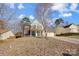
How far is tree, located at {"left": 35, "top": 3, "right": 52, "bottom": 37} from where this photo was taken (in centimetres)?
162

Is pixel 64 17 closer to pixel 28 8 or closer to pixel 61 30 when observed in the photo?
pixel 61 30

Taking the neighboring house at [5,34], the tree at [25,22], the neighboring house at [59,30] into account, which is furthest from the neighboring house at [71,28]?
the neighboring house at [5,34]

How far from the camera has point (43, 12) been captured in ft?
5.37

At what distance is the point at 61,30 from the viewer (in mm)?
1606

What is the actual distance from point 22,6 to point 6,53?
482 mm

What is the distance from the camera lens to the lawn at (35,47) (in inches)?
62.8

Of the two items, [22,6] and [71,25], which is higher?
[22,6]

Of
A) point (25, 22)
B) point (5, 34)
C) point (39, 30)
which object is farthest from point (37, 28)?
point (5, 34)

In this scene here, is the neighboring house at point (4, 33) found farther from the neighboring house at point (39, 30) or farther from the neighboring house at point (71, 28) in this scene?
the neighboring house at point (71, 28)

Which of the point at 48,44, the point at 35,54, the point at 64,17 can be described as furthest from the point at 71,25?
the point at 35,54

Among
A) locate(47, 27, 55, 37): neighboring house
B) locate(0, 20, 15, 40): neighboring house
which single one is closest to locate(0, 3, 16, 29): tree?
locate(0, 20, 15, 40): neighboring house

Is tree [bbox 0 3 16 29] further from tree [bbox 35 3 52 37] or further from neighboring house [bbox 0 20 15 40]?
tree [bbox 35 3 52 37]

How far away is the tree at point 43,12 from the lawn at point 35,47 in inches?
5.6

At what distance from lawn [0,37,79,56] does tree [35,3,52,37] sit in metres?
0.14
